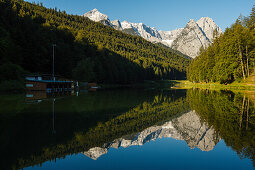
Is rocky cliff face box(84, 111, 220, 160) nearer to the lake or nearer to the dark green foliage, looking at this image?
the lake

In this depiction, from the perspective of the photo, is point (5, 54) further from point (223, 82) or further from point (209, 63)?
point (209, 63)

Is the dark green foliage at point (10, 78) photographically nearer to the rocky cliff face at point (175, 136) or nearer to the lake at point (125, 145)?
the lake at point (125, 145)

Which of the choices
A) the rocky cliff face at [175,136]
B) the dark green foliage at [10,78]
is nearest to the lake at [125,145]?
the rocky cliff face at [175,136]

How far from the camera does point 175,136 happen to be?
8031 millimetres

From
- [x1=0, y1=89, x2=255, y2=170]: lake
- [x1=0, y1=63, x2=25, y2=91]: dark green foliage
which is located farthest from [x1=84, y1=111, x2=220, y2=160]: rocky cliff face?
[x1=0, y1=63, x2=25, y2=91]: dark green foliage

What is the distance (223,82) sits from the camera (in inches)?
2120

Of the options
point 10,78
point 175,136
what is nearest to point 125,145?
point 175,136

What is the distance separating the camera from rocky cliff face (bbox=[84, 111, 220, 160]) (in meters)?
6.44

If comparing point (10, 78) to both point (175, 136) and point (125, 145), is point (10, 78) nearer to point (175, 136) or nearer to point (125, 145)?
point (125, 145)

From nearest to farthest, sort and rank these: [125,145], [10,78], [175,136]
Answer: [125,145]
[175,136]
[10,78]

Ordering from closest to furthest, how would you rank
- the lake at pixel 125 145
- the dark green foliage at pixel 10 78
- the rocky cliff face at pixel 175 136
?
1. the lake at pixel 125 145
2. the rocky cliff face at pixel 175 136
3. the dark green foliage at pixel 10 78

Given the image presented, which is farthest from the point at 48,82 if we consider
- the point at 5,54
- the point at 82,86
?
the point at 82,86

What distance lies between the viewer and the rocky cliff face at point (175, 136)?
6.44m

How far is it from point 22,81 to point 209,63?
5945 centimetres
